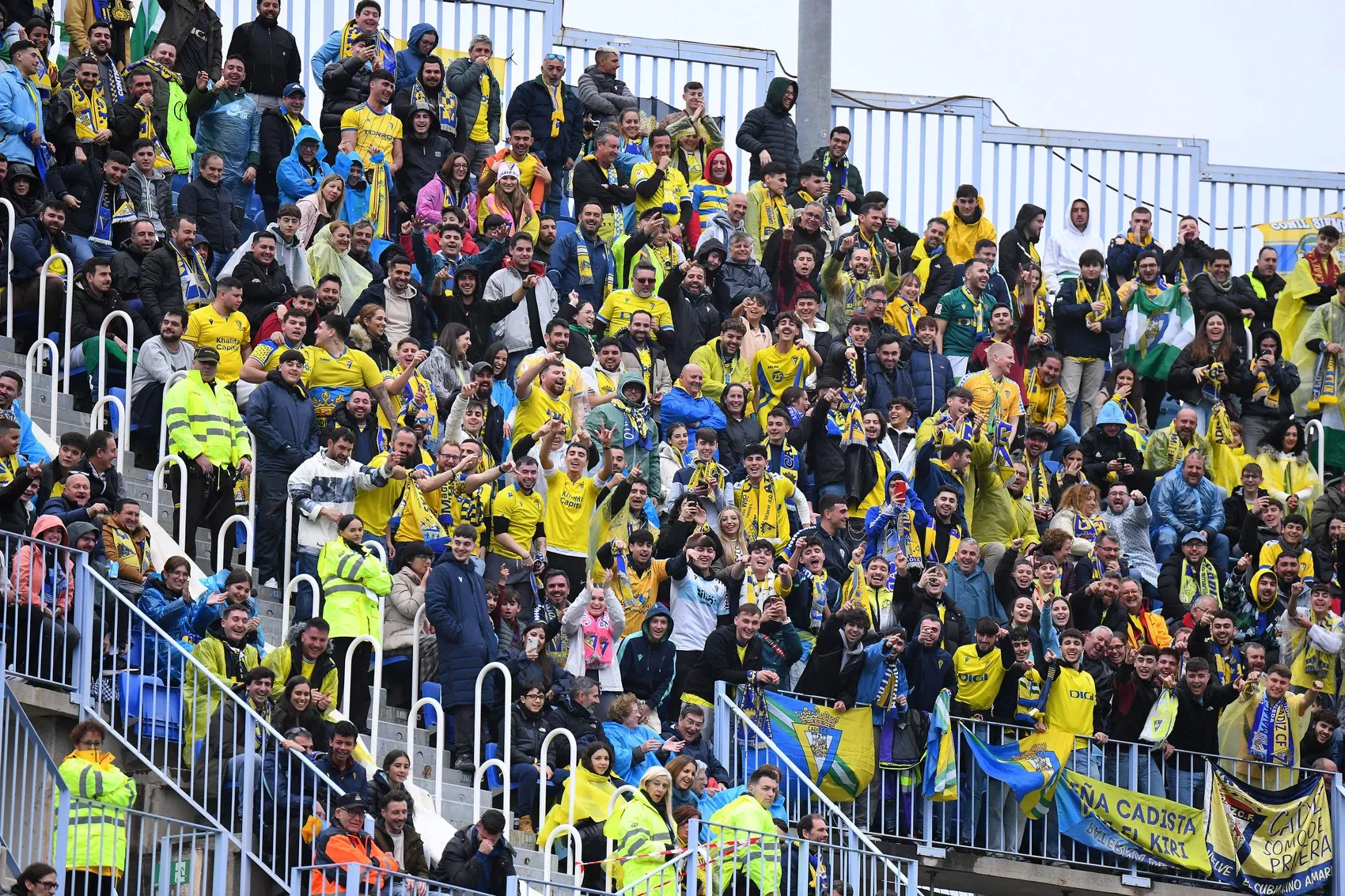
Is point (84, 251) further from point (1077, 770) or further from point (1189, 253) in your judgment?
point (1189, 253)

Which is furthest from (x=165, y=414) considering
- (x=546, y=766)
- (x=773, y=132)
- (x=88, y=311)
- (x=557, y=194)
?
(x=773, y=132)

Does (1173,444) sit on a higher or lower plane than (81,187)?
lower

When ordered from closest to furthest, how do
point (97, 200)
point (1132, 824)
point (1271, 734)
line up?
point (97, 200) < point (1132, 824) < point (1271, 734)

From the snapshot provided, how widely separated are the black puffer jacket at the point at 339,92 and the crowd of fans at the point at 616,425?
1.6 inches

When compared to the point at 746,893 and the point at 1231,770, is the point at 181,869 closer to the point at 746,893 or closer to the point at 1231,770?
the point at 746,893

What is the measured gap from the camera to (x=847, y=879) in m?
18.2

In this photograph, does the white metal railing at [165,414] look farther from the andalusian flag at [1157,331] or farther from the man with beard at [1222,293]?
the man with beard at [1222,293]

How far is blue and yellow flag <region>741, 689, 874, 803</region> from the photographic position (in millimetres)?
19750

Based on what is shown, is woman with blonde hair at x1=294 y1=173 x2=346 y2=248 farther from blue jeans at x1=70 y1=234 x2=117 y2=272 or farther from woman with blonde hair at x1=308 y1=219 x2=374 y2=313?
blue jeans at x1=70 y1=234 x2=117 y2=272

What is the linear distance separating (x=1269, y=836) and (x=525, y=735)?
6990 millimetres

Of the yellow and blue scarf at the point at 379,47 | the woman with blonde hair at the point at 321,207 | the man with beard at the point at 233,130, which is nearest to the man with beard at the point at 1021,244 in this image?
the yellow and blue scarf at the point at 379,47

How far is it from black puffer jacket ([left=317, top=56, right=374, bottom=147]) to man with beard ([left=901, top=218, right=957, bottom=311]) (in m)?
5.48

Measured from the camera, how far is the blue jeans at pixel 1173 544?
917 inches

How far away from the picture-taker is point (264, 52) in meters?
23.5
